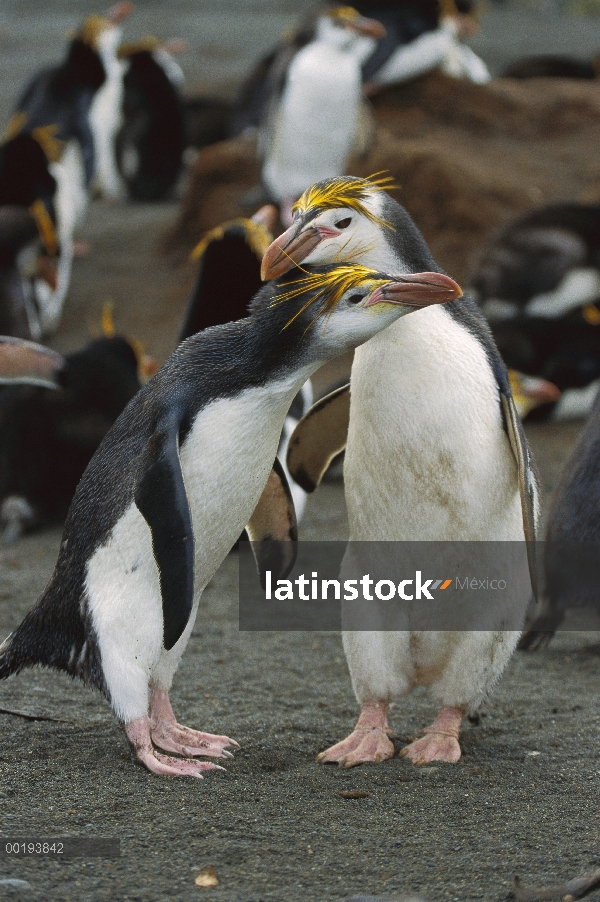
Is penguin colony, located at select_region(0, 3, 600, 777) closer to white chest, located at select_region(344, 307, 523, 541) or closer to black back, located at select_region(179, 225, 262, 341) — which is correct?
white chest, located at select_region(344, 307, 523, 541)

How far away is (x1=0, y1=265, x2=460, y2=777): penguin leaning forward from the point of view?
240cm

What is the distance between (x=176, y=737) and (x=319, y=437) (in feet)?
2.74

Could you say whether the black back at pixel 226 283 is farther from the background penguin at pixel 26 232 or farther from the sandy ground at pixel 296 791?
the background penguin at pixel 26 232

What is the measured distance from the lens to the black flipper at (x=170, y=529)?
2.40 meters

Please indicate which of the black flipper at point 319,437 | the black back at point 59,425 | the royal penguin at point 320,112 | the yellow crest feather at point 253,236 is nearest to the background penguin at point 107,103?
the royal penguin at point 320,112

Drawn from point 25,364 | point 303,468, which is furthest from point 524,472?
point 25,364

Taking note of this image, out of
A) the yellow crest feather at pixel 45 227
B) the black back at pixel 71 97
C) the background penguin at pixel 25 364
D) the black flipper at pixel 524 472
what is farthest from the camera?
the black back at pixel 71 97

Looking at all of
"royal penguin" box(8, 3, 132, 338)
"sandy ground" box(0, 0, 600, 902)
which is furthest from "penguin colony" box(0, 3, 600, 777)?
"royal penguin" box(8, 3, 132, 338)

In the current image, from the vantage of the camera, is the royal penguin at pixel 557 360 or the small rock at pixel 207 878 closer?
the small rock at pixel 207 878

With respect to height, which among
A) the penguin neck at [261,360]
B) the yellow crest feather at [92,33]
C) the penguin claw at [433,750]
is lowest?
the yellow crest feather at [92,33]

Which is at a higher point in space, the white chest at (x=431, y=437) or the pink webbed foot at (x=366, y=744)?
the white chest at (x=431, y=437)

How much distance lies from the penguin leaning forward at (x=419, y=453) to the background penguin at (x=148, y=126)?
341 inches

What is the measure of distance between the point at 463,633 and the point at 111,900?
41.8 inches

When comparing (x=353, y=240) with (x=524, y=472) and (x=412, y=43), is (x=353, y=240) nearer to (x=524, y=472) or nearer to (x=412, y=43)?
(x=524, y=472)
